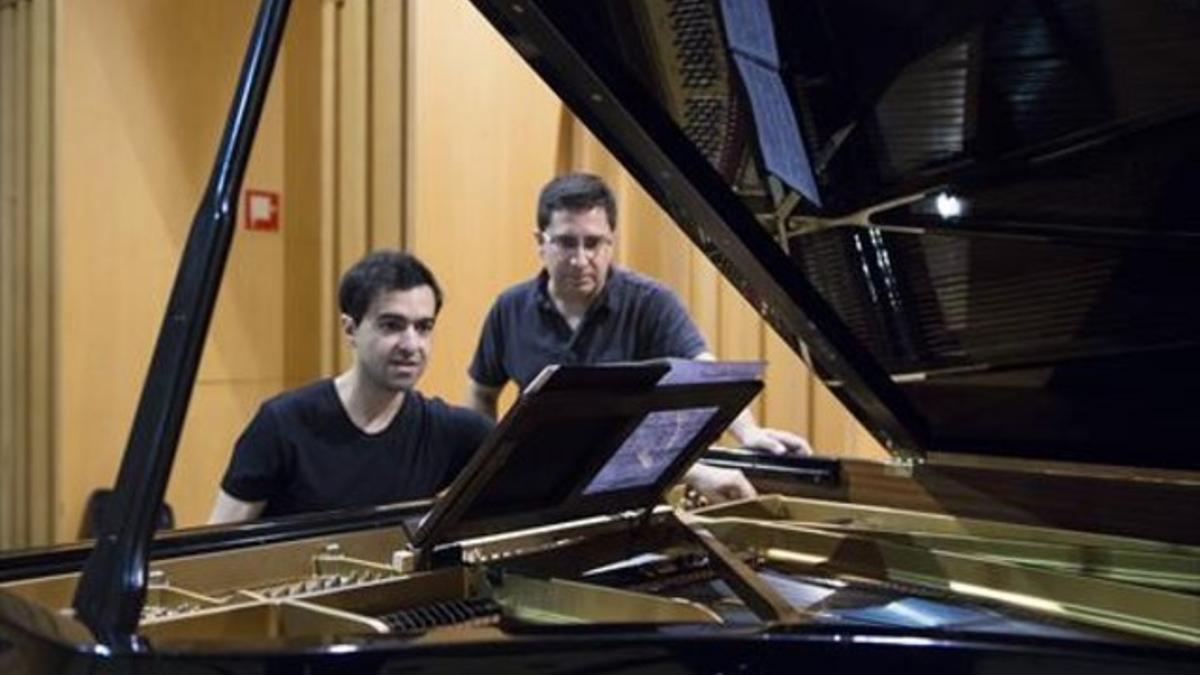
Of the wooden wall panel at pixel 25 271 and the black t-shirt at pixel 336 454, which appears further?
the wooden wall panel at pixel 25 271

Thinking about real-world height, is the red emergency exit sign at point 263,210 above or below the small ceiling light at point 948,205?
above

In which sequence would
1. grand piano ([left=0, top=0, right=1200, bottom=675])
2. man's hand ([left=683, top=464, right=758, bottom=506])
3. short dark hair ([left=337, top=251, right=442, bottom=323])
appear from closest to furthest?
grand piano ([left=0, top=0, right=1200, bottom=675])
man's hand ([left=683, top=464, right=758, bottom=506])
short dark hair ([left=337, top=251, right=442, bottom=323])

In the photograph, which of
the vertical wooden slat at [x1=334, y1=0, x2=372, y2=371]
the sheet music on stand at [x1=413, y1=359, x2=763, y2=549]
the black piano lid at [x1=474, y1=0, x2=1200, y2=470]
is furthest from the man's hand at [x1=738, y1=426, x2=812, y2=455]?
the vertical wooden slat at [x1=334, y1=0, x2=372, y2=371]

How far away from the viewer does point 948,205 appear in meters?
1.78

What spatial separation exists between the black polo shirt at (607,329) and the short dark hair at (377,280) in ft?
2.15

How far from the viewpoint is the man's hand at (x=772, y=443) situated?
2438mm

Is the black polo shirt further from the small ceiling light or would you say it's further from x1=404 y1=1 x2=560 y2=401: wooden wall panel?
the small ceiling light

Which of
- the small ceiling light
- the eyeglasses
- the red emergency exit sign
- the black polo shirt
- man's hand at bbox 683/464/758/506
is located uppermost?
the red emergency exit sign

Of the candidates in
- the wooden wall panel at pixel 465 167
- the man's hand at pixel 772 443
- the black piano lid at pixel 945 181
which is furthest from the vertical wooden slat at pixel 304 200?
the black piano lid at pixel 945 181

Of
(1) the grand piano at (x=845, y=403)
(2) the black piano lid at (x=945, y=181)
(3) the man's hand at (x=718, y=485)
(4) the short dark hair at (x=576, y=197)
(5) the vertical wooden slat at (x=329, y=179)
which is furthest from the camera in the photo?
(5) the vertical wooden slat at (x=329, y=179)

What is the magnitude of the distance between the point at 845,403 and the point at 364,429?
818mm

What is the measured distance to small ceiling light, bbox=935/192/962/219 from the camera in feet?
5.80

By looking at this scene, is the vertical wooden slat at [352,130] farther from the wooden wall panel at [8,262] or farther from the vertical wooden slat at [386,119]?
the wooden wall panel at [8,262]

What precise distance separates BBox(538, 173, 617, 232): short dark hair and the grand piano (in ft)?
2.96
